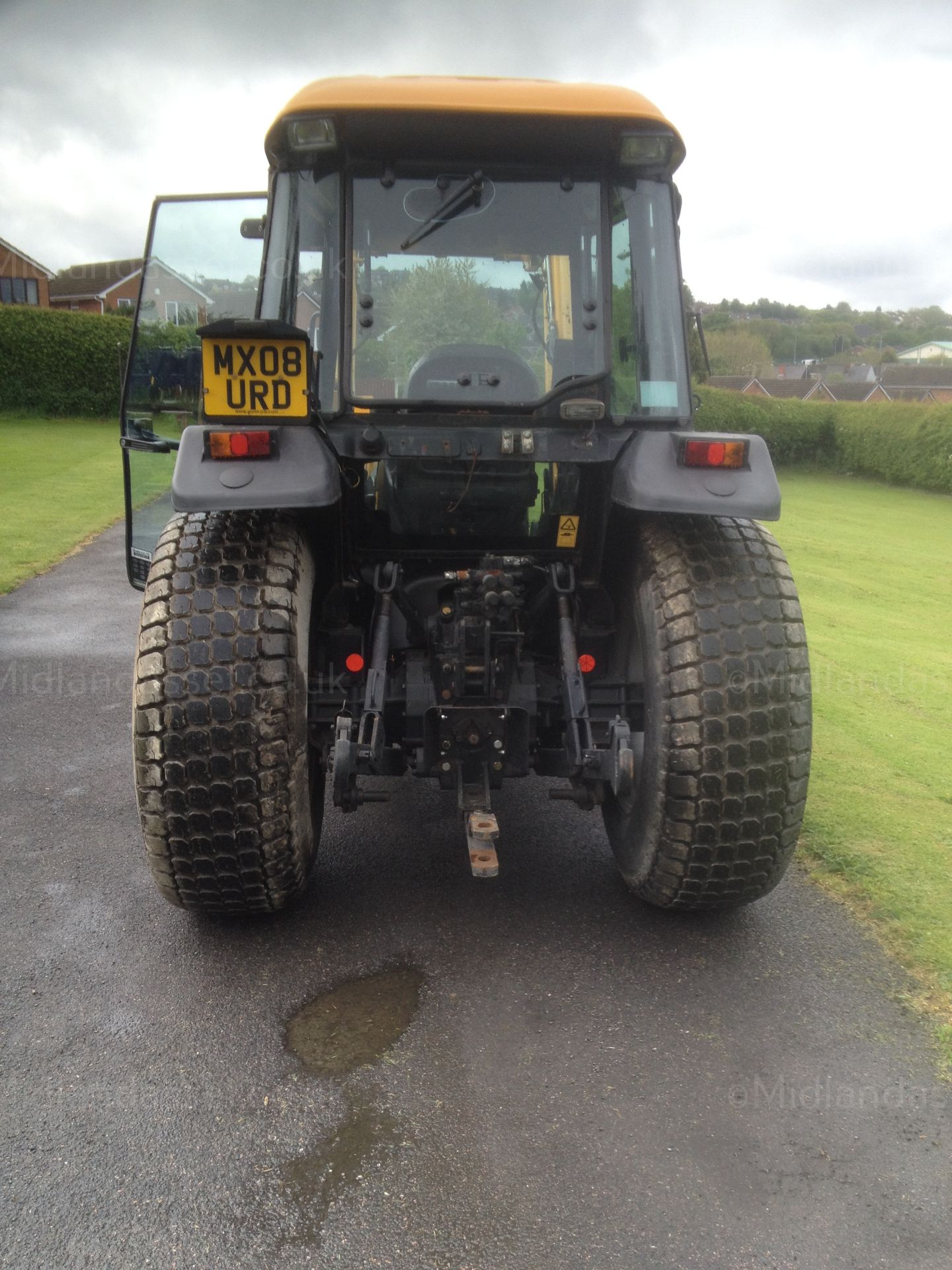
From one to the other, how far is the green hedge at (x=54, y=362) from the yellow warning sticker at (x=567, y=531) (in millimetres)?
26033

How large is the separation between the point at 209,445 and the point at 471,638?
3.15ft

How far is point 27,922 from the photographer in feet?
11.0

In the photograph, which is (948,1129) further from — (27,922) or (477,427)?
(27,922)

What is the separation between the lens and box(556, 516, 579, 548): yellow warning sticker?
3457mm

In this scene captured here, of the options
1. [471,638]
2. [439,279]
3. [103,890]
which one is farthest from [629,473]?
[103,890]

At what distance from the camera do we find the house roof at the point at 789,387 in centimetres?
6212

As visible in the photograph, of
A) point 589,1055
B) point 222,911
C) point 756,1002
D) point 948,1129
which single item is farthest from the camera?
point 222,911

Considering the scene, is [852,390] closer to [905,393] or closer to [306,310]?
[905,393]

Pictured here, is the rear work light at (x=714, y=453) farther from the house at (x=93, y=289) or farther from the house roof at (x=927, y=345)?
the house roof at (x=927, y=345)

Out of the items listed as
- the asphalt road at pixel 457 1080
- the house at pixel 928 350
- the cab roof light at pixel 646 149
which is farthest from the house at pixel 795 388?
the asphalt road at pixel 457 1080

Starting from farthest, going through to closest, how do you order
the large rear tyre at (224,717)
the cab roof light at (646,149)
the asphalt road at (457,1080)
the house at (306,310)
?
the house at (306,310)
the cab roof light at (646,149)
the large rear tyre at (224,717)
the asphalt road at (457,1080)

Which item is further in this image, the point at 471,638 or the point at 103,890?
the point at 103,890

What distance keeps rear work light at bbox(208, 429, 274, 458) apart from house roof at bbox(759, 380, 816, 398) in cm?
6063

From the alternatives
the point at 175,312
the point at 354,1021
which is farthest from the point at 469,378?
the point at 175,312
